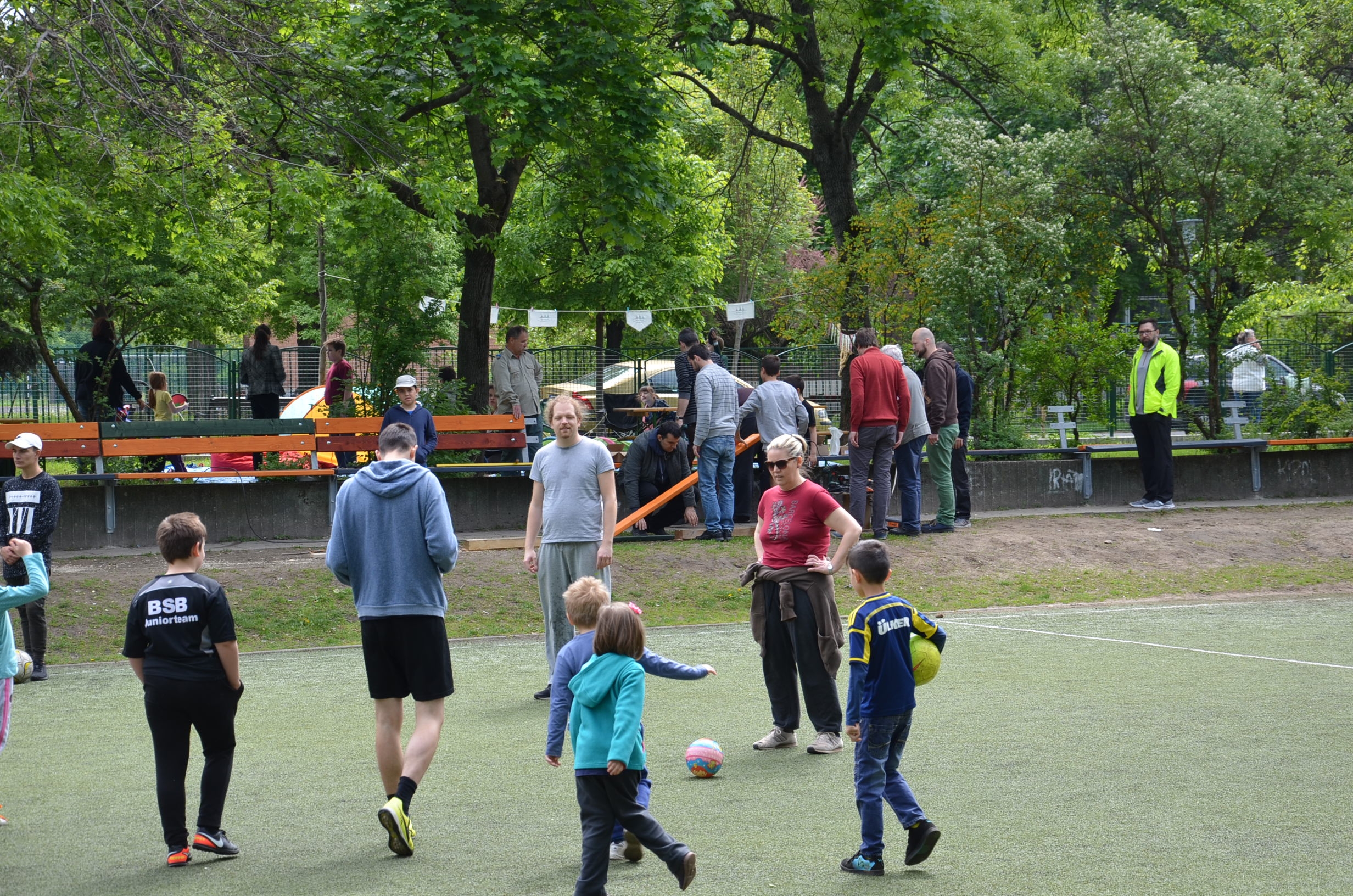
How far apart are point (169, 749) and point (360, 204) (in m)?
9.97

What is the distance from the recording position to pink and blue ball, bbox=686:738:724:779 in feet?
22.1

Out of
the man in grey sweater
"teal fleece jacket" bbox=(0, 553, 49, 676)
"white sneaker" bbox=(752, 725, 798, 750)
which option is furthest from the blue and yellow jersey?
the man in grey sweater

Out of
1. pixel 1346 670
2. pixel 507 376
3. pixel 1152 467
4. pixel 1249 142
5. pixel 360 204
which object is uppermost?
pixel 1249 142

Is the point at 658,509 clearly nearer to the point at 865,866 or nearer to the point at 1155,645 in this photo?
the point at 1155,645

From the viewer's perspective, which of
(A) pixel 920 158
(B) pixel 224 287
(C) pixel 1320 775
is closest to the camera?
(C) pixel 1320 775

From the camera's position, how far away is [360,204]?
14641 mm

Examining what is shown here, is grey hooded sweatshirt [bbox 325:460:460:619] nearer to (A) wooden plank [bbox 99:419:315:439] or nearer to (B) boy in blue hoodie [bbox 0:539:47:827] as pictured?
(B) boy in blue hoodie [bbox 0:539:47:827]

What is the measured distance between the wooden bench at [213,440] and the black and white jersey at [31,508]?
6.44 m

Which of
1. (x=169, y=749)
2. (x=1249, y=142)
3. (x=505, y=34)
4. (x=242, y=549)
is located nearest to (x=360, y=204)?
(x=505, y=34)

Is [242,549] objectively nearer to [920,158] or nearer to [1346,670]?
[1346,670]

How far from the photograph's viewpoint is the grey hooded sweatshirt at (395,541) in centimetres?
582

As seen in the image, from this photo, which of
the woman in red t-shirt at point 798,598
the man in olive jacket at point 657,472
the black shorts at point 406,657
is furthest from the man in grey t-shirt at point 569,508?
the man in olive jacket at point 657,472

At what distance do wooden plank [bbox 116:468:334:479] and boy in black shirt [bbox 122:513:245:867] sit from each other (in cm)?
998

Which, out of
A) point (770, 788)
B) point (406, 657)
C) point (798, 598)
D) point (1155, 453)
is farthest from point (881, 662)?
point (1155, 453)
